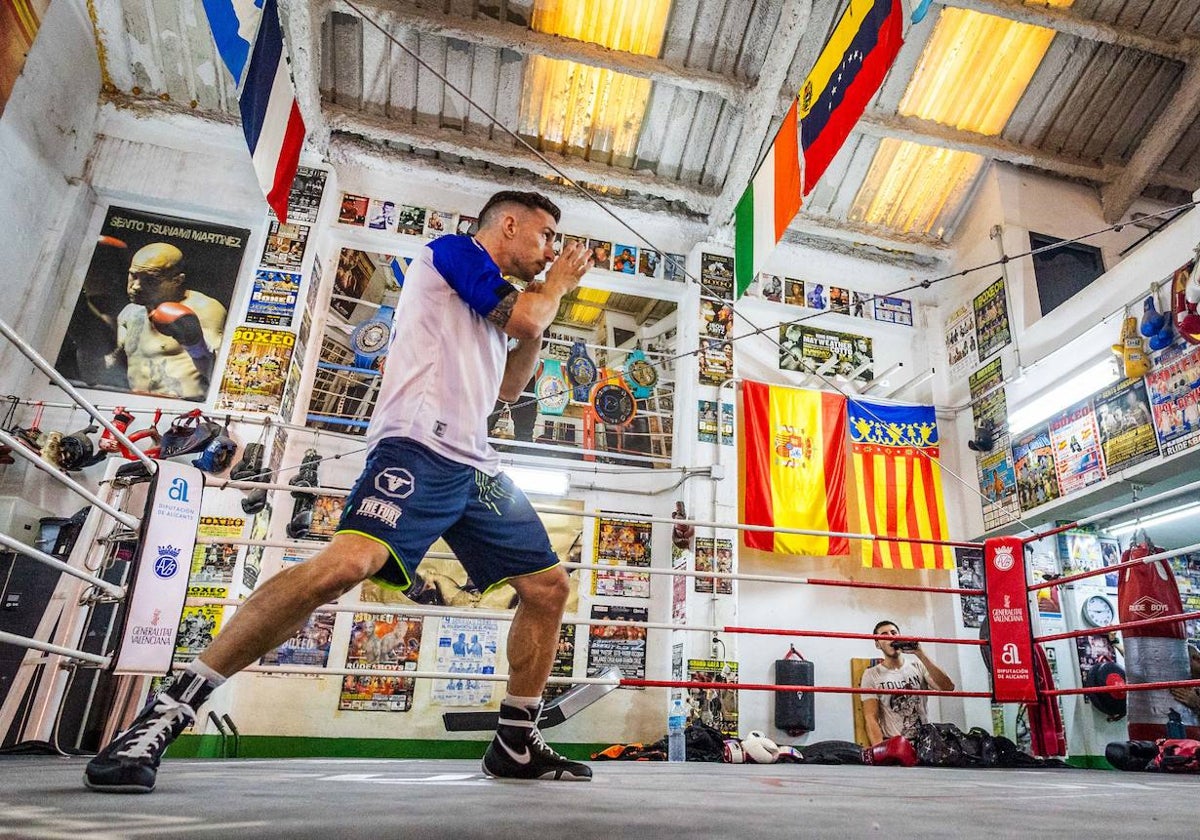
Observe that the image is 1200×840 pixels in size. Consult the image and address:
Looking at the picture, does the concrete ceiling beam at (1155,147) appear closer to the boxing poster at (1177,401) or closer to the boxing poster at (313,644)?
the boxing poster at (1177,401)

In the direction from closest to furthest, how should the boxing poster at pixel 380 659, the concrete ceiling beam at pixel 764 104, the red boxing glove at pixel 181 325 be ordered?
the concrete ceiling beam at pixel 764 104
the red boxing glove at pixel 181 325
the boxing poster at pixel 380 659

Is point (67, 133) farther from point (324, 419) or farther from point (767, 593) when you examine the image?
point (767, 593)

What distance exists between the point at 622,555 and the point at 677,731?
1972 mm

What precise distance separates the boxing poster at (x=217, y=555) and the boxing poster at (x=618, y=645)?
293cm

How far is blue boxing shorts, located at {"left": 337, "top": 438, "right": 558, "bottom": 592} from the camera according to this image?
4.95ft

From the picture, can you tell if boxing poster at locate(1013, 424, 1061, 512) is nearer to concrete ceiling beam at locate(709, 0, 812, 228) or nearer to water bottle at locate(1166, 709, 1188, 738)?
water bottle at locate(1166, 709, 1188, 738)

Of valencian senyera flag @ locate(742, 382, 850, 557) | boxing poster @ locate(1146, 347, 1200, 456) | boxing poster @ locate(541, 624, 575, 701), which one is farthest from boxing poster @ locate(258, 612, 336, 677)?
boxing poster @ locate(1146, 347, 1200, 456)

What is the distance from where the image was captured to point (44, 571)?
372 centimetres

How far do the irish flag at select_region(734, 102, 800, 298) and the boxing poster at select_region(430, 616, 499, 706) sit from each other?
3547mm

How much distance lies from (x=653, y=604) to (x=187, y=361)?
430 cm

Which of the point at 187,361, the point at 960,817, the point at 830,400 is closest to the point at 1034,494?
the point at 830,400

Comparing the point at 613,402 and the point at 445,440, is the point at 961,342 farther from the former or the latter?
the point at 445,440

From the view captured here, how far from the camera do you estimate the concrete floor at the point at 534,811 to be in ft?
2.69

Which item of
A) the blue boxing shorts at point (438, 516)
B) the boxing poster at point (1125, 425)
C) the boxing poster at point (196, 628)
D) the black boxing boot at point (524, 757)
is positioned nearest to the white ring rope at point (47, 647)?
the blue boxing shorts at point (438, 516)
